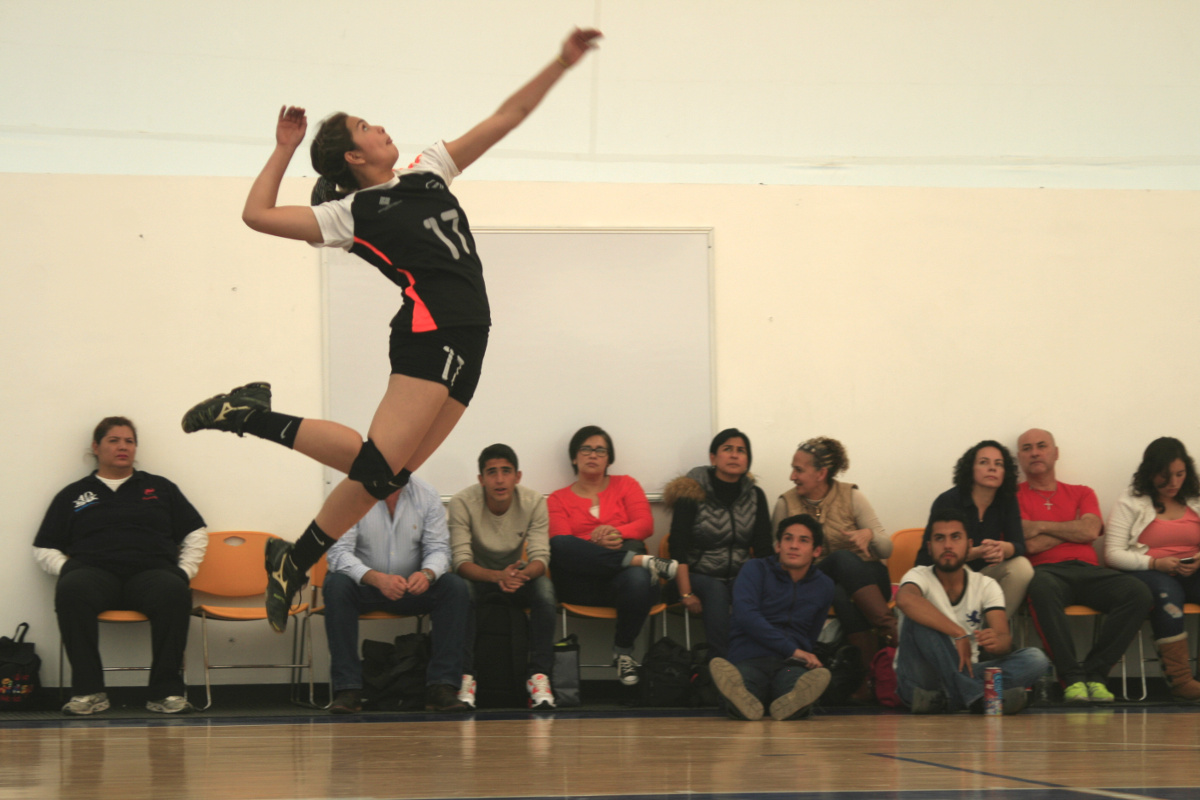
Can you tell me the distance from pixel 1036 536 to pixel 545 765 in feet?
11.8

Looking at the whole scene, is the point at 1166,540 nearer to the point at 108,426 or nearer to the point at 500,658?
the point at 500,658

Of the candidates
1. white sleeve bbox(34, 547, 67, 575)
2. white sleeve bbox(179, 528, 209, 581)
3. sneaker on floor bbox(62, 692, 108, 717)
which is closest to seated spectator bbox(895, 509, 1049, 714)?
white sleeve bbox(179, 528, 209, 581)

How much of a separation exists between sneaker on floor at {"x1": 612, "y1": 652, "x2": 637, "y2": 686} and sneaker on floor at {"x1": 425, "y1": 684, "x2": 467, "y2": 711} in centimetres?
76

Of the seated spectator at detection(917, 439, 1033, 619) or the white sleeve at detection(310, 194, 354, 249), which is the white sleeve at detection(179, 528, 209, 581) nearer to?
the white sleeve at detection(310, 194, 354, 249)

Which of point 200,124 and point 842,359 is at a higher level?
point 200,124

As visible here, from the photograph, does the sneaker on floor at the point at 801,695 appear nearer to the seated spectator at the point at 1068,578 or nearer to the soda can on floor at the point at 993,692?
the soda can on floor at the point at 993,692

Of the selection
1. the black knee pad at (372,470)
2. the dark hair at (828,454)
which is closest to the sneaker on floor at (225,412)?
the black knee pad at (372,470)

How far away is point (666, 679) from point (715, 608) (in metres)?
0.39

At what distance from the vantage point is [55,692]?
508 cm

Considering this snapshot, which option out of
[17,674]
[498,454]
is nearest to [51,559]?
[17,674]

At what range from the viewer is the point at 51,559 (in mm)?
4996

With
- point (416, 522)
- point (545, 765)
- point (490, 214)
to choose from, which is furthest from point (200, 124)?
point (545, 765)

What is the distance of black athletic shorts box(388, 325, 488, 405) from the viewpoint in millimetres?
2738

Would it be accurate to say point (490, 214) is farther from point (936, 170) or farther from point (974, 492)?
point (974, 492)
